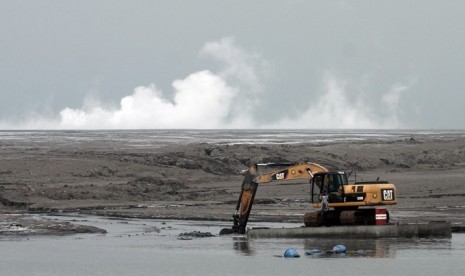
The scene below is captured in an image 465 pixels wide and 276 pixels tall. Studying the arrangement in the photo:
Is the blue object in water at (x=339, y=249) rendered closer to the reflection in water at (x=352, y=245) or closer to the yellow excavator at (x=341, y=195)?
the reflection in water at (x=352, y=245)

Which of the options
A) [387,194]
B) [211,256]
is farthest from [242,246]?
[387,194]

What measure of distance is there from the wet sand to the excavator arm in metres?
2.91

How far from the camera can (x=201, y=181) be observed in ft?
183

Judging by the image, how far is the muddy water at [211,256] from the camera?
91.6 ft

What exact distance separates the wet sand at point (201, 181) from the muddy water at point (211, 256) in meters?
3.52

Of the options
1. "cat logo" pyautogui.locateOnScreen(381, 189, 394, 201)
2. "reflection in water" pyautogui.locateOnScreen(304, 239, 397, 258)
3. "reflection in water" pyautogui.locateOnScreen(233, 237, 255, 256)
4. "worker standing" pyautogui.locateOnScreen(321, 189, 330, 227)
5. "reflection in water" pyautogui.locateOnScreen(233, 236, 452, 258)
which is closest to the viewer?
"reflection in water" pyautogui.locateOnScreen(304, 239, 397, 258)

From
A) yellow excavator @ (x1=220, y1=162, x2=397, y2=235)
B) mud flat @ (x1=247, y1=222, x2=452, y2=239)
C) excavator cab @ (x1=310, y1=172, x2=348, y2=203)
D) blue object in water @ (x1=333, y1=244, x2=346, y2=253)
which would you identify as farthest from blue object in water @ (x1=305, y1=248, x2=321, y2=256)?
excavator cab @ (x1=310, y1=172, x2=348, y2=203)

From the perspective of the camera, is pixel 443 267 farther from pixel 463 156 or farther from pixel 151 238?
pixel 463 156

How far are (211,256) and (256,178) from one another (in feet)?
15.3

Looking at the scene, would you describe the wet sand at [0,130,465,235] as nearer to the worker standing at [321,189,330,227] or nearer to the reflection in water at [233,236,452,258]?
the reflection in water at [233,236,452,258]

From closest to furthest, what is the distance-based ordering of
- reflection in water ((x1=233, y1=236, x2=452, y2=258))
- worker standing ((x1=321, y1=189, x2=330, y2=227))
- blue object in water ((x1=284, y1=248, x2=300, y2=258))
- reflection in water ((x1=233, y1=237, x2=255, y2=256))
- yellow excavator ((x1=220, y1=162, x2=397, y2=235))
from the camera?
blue object in water ((x1=284, y1=248, x2=300, y2=258)) < reflection in water ((x1=233, y1=236, x2=452, y2=258)) < reflection in water ((x1=233, y1=237, x2=255, y2=256)) < yellow excavator ((x1=220, y1=162, x2=397, y2=235)) < worker standing ((x1=321, y1=189, x2=330, y2=227))

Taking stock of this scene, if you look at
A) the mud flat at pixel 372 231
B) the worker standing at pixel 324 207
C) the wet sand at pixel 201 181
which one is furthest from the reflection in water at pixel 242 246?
the wet sand at pixel 201 181

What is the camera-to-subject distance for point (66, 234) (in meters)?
35.8

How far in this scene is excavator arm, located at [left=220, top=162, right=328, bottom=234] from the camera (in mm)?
34000
